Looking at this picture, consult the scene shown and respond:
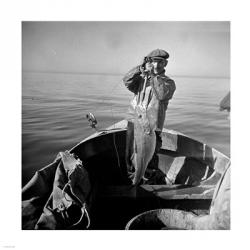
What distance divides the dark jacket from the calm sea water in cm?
4

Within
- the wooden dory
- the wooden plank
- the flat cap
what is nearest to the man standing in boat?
the flat cap

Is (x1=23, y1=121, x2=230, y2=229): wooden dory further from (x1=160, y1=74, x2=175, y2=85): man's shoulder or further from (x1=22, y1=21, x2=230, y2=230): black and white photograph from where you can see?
(x1=160, y1=74, x2=175, y2=85): man's shoulder

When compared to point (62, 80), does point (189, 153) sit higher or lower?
lower

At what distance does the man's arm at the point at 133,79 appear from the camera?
2299mm

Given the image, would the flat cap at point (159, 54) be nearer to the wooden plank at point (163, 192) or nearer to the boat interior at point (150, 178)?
the boat interior at point (150, 178)

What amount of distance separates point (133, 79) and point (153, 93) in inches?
6.3

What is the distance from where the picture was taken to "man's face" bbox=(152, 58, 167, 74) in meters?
2.29

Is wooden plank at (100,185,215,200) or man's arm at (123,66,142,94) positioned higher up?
man's arm at (123,66,142,94)

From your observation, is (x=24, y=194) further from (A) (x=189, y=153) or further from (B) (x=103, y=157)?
(A) (x=189, y=153)

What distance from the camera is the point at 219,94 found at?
232 centimetres

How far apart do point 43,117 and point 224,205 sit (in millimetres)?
1311

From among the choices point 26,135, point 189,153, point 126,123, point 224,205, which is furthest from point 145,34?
point 224,205

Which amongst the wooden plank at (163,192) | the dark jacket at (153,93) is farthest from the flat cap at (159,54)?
the wooden plank at (163,192)

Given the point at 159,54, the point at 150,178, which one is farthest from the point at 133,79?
the point at 150,178
